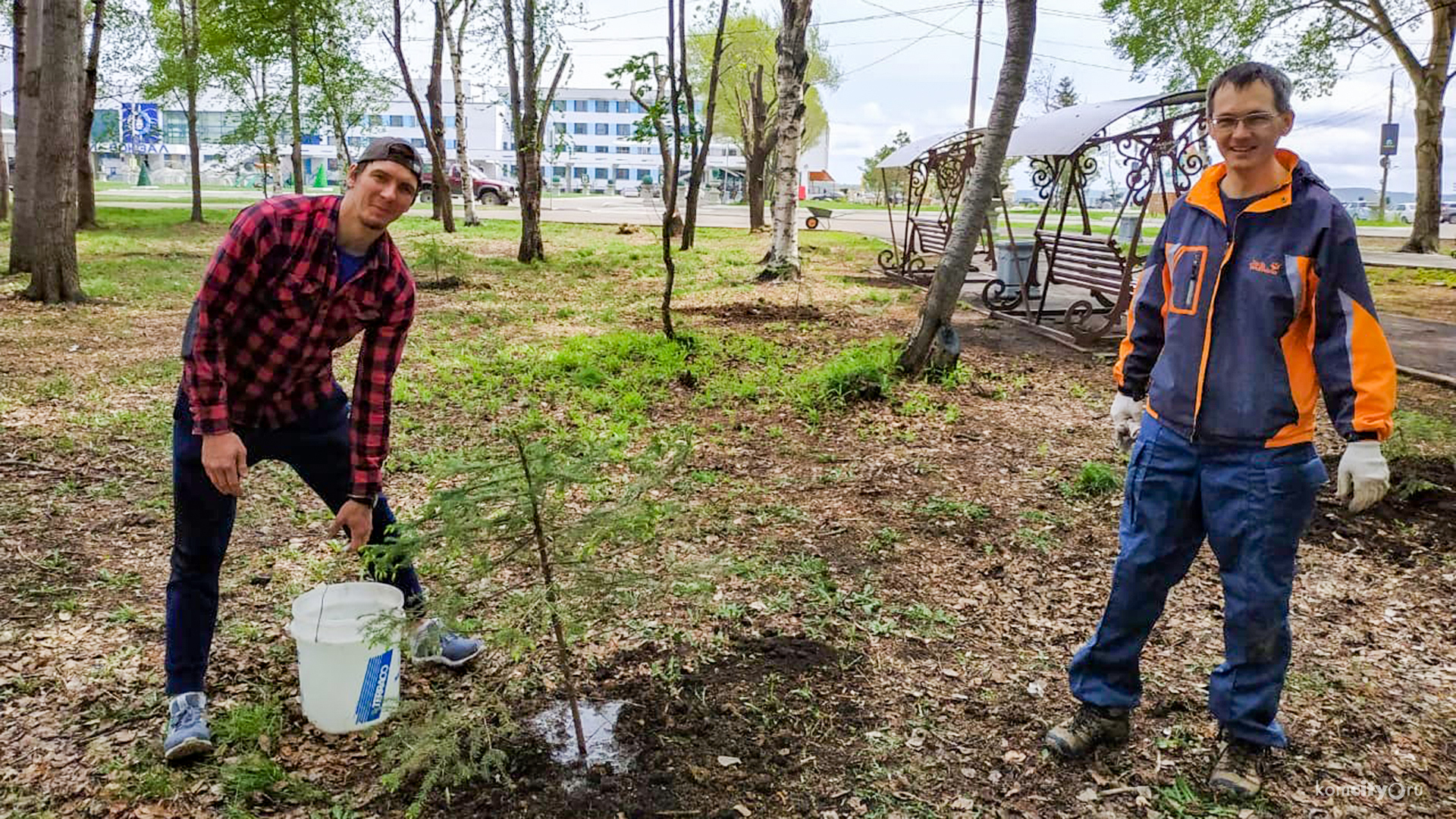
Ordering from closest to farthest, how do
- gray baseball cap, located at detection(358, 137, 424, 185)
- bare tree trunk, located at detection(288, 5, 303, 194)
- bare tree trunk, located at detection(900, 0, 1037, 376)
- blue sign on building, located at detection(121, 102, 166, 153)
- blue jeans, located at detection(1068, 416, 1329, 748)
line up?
blue jeans, located at detection(1068, 416, 1329, 748), gray baseball cap, located at detection(358, 137, 424, 185), bare tree trunk, located at detection(900, 0, 1037, 376), bare tree trunk, located at detection(288, 5, 303, 194), blue sign on building, located at detection(121, 102, 166, 153)

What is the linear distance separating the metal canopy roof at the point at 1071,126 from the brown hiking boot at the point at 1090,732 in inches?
246

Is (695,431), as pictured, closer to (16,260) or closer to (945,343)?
(945,343)

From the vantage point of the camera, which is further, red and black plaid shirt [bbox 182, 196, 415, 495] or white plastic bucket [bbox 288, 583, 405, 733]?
white plastic bucket [bbox 288, 583, 405, 733]

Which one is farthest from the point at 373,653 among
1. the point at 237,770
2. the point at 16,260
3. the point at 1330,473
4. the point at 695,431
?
the point at 16,260

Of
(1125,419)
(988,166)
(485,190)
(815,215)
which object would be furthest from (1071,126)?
(485,190)

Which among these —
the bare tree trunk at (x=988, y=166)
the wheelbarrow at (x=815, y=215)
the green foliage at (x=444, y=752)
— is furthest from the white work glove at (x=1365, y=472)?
the wheelbarrow at (x=815, y=215)

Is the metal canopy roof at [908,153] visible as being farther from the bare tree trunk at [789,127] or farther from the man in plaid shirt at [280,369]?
the man in plaid shirt at [280,369]

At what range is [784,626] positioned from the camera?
11.5 ft

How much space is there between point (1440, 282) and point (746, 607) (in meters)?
15.5

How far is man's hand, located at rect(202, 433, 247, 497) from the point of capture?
95.0 inches

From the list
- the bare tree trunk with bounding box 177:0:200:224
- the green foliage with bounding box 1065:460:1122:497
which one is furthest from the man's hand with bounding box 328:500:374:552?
the bare tree trunk with bounding box 177:0:200:224

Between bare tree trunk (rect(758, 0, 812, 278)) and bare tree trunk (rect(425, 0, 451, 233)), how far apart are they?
33.7ft

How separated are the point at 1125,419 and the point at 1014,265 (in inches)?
361

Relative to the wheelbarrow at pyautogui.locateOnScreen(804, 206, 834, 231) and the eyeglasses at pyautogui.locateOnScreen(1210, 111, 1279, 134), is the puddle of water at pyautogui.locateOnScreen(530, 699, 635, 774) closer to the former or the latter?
the eyeglasses at pyautogui.locateOnScreen(1210, 111, 1279, 134)
